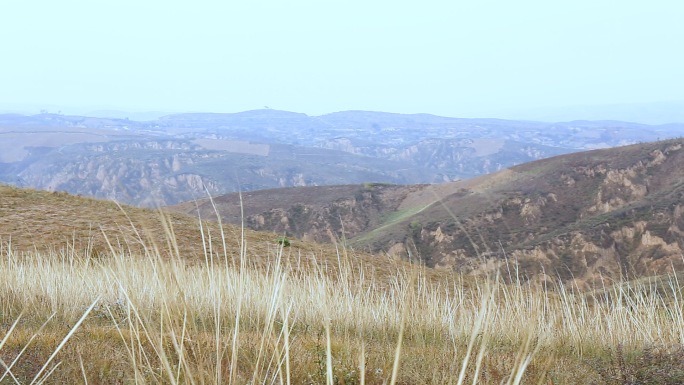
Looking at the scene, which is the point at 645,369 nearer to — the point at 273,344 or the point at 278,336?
the point at 273,344

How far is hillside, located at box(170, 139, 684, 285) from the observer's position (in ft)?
105

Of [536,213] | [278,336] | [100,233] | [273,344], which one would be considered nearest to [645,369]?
[273,344]

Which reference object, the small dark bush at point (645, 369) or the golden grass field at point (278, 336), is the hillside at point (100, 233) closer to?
the golden grass field at point (278, 336)

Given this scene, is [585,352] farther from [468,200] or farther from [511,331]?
[468,200]

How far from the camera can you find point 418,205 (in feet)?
172

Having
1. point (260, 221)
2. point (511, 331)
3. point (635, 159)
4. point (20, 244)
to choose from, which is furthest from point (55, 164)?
point (511, 331)

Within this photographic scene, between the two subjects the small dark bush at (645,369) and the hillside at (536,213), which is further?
the hillside at (536,213)

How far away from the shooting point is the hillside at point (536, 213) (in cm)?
3203

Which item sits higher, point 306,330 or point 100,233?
point 306,330

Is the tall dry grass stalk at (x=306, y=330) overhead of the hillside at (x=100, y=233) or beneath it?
overhead

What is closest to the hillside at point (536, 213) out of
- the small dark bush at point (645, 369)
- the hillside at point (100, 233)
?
the hillside at point (100, 233)

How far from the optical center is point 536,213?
135 feet

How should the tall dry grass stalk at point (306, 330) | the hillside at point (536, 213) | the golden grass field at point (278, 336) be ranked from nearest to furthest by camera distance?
the golden grass field at point (278, 336) → the tall dry grass stalk at point (306, 330) → the hillside at point (536, 213)

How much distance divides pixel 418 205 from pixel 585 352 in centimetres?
4839
